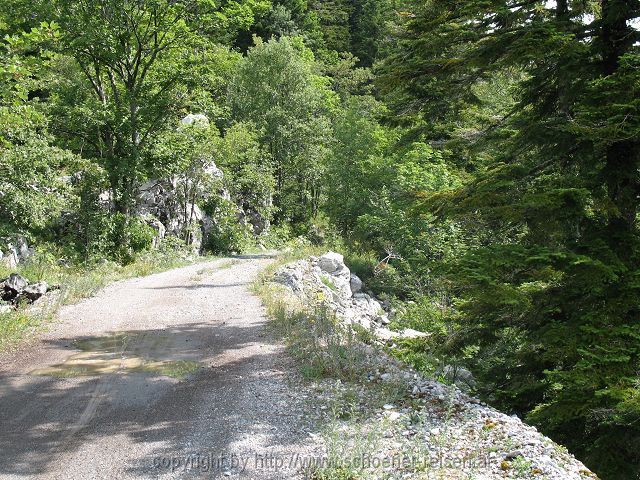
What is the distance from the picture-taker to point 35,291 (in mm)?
11859

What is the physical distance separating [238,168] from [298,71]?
12347 millimetres

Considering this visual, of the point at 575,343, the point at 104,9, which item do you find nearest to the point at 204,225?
the point at 104,9

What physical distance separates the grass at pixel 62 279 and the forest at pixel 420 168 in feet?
2.75

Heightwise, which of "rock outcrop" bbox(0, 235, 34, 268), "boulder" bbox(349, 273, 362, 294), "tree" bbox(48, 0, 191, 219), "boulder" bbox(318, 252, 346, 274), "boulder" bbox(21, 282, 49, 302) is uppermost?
"tree" bbox(48, 0, 191, 219)

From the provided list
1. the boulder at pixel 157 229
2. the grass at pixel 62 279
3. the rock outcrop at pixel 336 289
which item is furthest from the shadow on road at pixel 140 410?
the boulder at pixel 157 229

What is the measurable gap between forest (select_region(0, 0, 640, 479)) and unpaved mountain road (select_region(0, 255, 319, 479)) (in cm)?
256

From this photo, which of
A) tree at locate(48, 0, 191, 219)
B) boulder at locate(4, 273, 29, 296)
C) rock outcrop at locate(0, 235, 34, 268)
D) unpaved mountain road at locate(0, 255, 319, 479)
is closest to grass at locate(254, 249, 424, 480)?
unpaved mountain road at locate(0, 255, 319, 479)

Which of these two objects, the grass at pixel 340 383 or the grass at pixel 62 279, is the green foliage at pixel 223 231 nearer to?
the grass at pixel 62 279

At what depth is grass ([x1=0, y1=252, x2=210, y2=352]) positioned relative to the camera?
30.0 feet

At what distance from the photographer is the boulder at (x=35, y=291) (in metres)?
11.6

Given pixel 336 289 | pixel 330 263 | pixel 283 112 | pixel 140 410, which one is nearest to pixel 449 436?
pixel 140 410

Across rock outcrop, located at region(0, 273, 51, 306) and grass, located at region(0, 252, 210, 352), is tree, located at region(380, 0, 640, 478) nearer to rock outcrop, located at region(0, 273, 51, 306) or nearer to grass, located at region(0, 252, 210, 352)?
grass, located at region(0, 252, 210, 352)

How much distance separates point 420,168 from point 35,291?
55.7 feet

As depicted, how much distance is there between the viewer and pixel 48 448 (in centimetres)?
512
